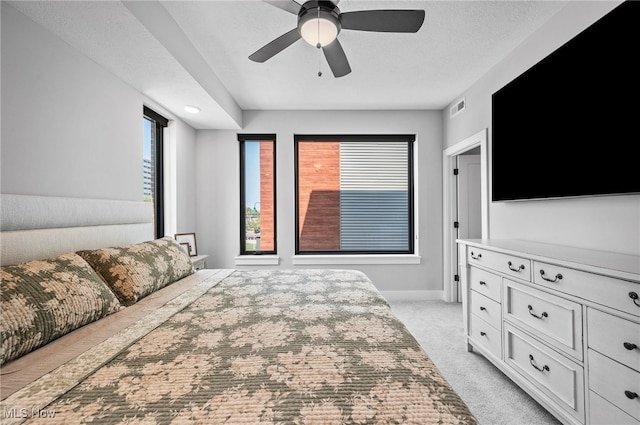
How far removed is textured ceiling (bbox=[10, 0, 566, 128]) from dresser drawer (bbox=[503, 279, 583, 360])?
6.20ft

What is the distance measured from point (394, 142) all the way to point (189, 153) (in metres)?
2.78

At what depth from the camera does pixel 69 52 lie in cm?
182

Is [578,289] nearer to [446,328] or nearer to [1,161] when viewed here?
[446,328]

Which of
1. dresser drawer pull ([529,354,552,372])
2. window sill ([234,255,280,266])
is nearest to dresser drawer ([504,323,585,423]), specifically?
dresser drawer pull ([529,354,552,372])

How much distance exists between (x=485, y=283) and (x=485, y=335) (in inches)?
15.9

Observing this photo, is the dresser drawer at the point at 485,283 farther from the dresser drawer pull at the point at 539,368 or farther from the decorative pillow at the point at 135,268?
the decorative pillow at the point at 135,268

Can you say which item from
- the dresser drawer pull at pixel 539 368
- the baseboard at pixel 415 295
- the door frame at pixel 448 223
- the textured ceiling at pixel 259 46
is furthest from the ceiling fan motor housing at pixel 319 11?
the baseboard at pixel 415 295

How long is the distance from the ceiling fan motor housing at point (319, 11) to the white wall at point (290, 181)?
7.54 feet

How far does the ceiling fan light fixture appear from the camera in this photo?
156 cm

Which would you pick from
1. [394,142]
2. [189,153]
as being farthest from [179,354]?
[394,142]

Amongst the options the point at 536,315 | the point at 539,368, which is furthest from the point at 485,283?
the point at 539,368

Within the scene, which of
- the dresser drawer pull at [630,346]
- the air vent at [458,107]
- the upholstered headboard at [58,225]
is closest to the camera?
the dresser drawer pull at [630,346]

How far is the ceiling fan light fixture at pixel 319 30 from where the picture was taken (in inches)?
61.5

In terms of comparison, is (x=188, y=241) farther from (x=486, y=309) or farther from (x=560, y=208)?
(x=560, y=208)
